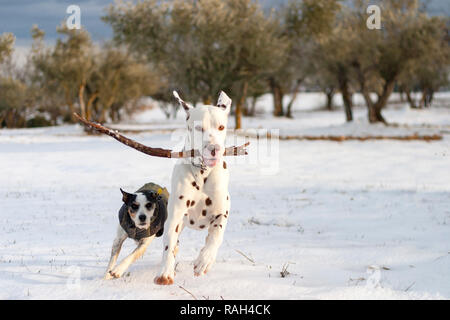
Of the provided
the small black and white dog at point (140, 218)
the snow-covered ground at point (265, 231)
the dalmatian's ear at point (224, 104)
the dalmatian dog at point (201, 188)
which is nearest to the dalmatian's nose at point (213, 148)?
the dalmatian dog at point (201, 188)

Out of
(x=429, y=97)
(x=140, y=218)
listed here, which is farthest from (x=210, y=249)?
(x=429, y=97)

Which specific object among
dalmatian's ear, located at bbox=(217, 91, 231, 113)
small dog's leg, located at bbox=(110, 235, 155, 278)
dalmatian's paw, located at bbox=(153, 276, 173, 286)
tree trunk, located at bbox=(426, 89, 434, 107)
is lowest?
small dog's leg, located at bbox=(110, 235, 155, 278)

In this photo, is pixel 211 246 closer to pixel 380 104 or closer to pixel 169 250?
pixel 169 250

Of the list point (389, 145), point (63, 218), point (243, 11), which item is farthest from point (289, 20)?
point (63, 218)

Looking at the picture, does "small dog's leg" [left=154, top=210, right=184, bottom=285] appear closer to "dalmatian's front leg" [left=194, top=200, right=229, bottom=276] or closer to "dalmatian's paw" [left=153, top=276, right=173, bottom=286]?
"dalmatian's paw" [left=153, top=276, right=173, bottom=286]

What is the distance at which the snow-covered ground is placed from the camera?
442 cm

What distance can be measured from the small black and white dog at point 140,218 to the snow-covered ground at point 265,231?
225mm

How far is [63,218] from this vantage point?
8766mm

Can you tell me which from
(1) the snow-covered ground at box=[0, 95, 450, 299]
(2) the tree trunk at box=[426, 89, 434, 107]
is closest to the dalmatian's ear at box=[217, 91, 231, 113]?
(1) the snow-covered ground at box=[0, 95, 450, 299]

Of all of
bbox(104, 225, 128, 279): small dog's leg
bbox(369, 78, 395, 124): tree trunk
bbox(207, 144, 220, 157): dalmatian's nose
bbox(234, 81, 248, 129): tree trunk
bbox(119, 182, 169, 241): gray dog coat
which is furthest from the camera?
bbox(369, 78, 395, 124): tree trunk

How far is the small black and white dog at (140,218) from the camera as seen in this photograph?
4430 millimetres

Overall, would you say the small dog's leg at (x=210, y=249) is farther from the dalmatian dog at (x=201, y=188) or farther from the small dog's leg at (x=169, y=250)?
the small dog's leg at (x=169, y=250)

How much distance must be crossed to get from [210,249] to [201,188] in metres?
0.49
